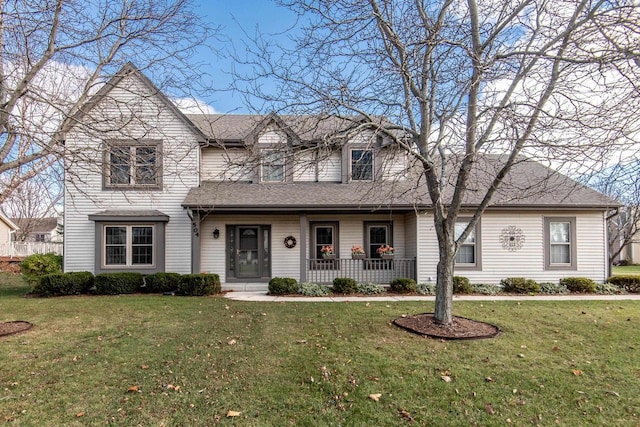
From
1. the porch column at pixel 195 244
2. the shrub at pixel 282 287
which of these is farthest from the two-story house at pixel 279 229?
the shrub at pixel 282 287

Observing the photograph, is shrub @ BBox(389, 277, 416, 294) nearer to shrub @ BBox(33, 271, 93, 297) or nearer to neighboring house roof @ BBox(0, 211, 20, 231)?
shrub @ BBox(33, 271, 93, 297)

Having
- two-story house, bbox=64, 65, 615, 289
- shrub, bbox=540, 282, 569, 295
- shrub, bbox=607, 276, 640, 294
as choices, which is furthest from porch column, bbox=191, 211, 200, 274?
shrub, bbox=607, 276, 640, 294

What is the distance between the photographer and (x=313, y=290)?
36.7 feet

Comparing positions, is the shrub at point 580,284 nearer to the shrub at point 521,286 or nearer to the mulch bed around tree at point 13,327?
the shrub at point 521,286

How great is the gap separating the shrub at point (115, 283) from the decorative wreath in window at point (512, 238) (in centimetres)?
1245

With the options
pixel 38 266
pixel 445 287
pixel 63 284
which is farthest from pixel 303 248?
pixel 38 266

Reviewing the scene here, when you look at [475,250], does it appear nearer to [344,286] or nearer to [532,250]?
Answer: [532,250]

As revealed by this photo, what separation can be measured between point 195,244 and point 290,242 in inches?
130

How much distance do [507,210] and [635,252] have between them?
30.6 metres

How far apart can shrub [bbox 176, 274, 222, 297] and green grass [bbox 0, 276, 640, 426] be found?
10.2 feet

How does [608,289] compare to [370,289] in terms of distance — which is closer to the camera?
[370,289]

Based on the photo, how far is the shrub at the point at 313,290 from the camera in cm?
1102

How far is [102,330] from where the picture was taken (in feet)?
21.6

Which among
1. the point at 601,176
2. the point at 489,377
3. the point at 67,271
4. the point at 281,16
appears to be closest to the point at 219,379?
the point at 489,377
